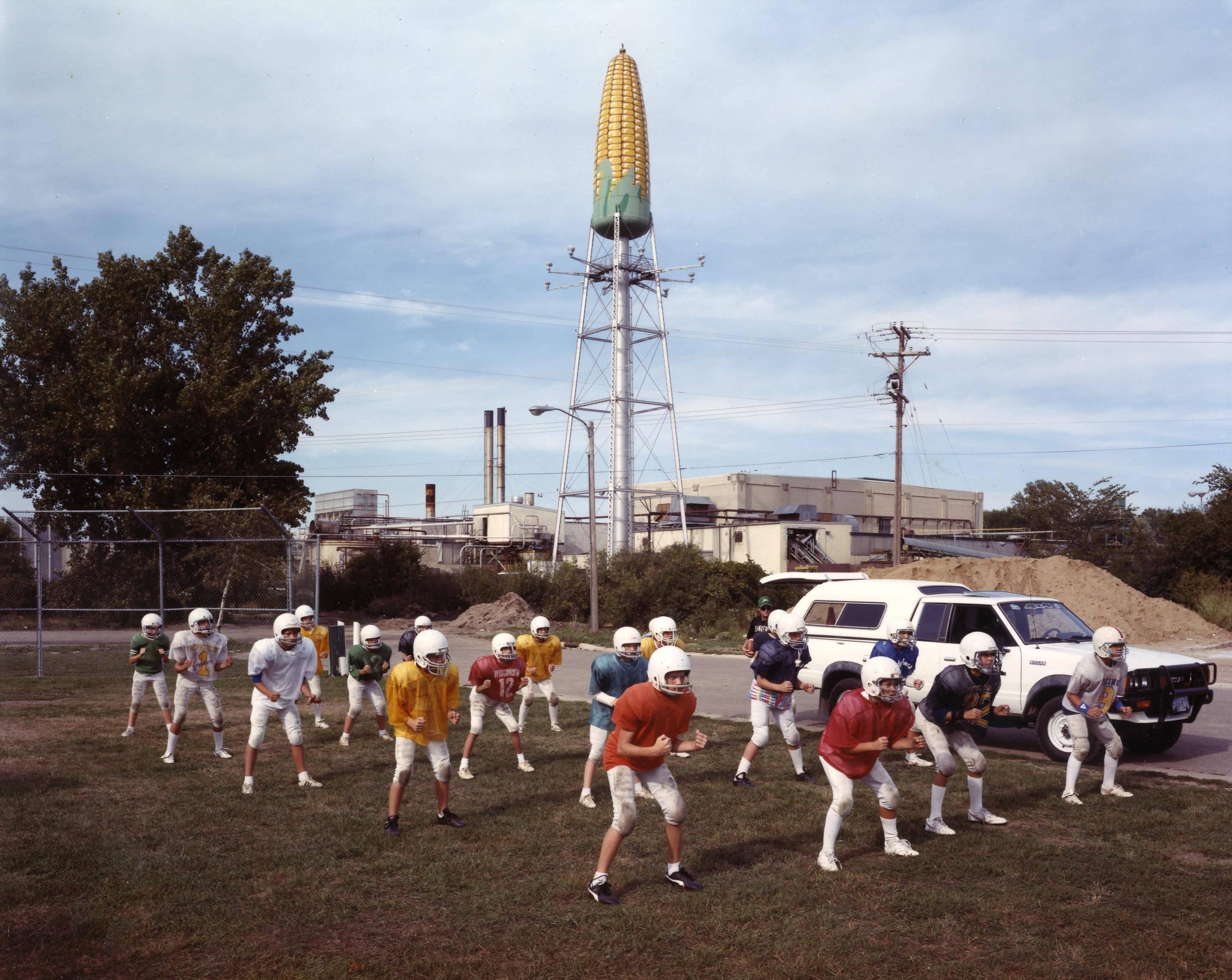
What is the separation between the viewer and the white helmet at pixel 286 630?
33.9ft

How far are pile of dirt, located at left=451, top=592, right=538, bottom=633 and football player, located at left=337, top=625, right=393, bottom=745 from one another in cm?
2503

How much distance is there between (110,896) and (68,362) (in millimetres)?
34616

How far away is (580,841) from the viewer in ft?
27.3

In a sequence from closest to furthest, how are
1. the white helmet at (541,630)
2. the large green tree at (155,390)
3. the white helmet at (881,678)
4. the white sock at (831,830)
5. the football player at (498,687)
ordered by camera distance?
the white helmet at (881,678), the white sock at (831,830), the football player at (498,687), the white helmet at (541,630), the large green tree at (155,390)

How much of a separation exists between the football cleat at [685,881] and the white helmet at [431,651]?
2579mm

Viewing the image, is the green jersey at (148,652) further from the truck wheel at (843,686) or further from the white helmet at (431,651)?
the truck wheel at (843,686)

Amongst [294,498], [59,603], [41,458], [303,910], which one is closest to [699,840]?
[303,910]

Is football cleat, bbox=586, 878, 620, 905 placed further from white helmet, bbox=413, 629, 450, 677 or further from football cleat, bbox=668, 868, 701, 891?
white helmet, bbox=413, 629, 450, 677

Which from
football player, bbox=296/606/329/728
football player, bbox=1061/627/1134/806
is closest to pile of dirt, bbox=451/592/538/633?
football player, bbox=296/606/329/728

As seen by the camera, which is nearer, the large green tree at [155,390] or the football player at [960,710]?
the football player at [960,710]

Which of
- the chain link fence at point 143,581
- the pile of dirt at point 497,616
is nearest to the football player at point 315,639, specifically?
the chain link fence at point 143,581

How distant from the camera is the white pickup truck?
11.5 metres

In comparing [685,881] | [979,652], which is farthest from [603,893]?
[979,652]

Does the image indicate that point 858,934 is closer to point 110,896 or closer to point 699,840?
point 699,840
